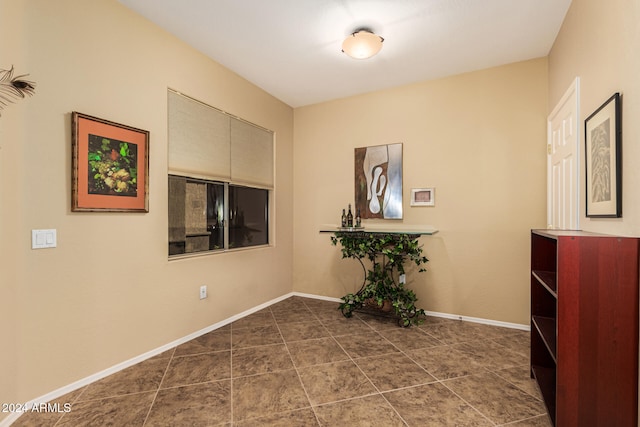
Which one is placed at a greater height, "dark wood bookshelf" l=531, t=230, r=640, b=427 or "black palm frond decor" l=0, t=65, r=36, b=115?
"black palm frond decor" l=0, t=65, r=36, b=115

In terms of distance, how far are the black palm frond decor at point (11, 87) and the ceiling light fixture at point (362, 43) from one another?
2242 mm

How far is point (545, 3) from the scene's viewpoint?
224 cm

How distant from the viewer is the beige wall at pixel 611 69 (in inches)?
54.0

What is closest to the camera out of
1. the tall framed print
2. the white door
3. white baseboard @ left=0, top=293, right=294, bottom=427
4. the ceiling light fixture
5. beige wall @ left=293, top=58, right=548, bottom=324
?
the tall framed print

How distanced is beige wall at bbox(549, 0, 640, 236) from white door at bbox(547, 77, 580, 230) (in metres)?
0.09

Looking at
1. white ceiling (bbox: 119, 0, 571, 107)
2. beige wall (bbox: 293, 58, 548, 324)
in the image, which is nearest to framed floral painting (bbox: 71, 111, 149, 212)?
white ceiling (bbox: 119, 0, 571, 107)

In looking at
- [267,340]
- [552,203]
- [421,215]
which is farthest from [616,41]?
[267,340]

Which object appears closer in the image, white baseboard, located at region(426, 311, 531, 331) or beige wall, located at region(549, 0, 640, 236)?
beige wall, located at region(549, 0, 640, 236)

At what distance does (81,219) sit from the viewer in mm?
2041

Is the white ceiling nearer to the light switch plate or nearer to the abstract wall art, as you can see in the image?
the abstract wall art

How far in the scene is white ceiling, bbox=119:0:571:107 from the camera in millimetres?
2293

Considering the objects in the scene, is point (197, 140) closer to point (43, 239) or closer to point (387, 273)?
point (43, 239)

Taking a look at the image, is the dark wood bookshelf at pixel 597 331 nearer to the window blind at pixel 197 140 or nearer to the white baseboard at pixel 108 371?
the white baseboard at pixel 108 371

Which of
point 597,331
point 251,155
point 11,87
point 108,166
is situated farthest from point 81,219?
point 597,331
